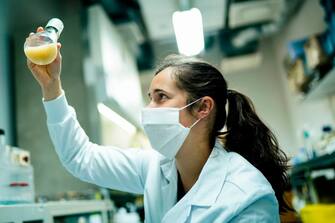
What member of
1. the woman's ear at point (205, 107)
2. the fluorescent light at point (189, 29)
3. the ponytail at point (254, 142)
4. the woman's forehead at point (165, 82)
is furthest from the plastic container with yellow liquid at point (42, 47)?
the fluorescent light at point (189, 29)

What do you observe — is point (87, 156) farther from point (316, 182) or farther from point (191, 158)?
point (316, 182)

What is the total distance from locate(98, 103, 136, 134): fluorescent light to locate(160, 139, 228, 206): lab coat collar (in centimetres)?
127

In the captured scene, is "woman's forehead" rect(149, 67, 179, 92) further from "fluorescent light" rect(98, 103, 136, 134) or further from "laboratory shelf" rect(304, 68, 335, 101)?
"laboratory shelf" rect(304, 68, 335, 101)

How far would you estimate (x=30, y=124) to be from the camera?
6.50 feet

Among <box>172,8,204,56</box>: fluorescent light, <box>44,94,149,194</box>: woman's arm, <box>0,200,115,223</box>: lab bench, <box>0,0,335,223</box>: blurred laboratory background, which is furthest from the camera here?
<box>172,8,204,56</box>: fluorescent light

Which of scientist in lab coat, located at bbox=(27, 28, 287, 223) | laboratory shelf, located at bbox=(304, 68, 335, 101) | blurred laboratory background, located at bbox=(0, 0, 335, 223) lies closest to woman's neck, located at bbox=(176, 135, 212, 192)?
scientist in lab coat, located at bbox=(27, 28, 287, 223)

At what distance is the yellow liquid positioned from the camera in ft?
3.26

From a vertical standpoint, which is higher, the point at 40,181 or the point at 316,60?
the point at 316,60

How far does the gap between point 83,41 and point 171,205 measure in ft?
5.22

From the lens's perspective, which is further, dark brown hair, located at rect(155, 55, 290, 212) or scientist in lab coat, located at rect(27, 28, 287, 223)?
dark brown hair, located at rect(155, 55, 290, 212)

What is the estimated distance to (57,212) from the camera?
4.25ft

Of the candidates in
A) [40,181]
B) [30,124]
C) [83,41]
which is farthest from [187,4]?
[40,181]

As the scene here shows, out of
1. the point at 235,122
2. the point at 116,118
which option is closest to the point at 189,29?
the point at 116,118

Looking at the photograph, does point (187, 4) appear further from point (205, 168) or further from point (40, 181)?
point (205, 168)
